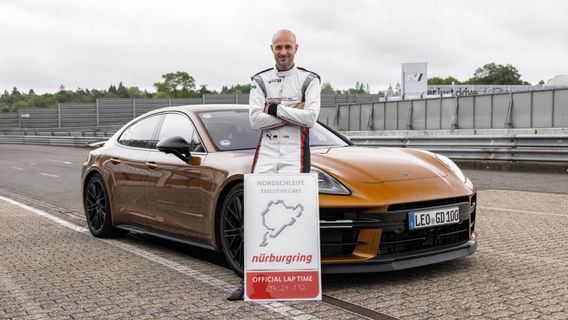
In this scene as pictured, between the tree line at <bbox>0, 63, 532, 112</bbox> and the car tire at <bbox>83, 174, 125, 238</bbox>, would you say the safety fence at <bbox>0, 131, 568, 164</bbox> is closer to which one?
the car tire at <bbox>83, 174, 125, 238</bbox>

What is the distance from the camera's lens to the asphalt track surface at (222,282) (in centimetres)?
429

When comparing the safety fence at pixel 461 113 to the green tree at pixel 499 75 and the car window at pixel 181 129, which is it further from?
the green tree at pixel 499 75

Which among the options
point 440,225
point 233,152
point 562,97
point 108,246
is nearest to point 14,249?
point 108,246

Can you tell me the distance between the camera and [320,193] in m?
4.80

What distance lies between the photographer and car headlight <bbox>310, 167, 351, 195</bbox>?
4.79m

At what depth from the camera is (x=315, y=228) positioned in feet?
14.9

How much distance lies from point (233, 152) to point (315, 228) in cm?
134

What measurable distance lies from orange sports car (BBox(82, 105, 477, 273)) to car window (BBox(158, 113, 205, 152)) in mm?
13

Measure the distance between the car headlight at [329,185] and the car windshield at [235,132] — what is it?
41.1 inches

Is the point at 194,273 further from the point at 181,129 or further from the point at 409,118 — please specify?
the point at 409,118

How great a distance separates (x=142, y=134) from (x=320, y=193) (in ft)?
9.32

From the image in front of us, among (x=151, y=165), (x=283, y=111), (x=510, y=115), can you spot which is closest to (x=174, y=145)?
(x=151, y=165)

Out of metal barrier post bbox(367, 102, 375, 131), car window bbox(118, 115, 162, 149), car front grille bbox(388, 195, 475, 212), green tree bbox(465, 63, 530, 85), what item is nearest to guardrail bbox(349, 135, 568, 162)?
car window bbox(118, 115, 162, 149)

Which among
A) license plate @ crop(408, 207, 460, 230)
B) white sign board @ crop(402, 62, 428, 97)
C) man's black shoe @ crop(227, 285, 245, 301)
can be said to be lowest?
man's black shoe @ crop(227, 285, 245, 301)
